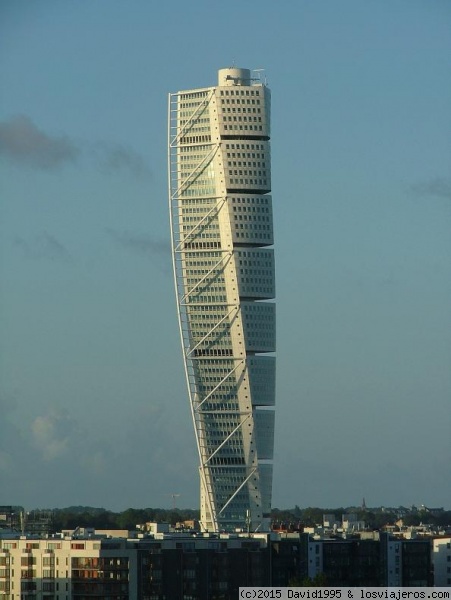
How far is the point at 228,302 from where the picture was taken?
17838 cm

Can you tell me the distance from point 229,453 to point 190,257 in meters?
17.6

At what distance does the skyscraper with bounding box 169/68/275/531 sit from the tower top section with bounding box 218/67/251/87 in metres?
4.09

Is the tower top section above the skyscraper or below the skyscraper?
above

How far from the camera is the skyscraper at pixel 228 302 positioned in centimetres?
17788

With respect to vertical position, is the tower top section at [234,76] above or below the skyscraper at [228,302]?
above

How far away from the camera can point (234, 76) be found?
184 meters

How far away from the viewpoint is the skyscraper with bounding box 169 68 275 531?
178m

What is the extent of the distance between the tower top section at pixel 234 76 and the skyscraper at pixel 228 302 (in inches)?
161

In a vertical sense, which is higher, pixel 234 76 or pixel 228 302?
pixel 234 76

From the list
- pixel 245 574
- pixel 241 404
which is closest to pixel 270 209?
pixel 241 404

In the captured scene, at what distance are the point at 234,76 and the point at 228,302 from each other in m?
21.3

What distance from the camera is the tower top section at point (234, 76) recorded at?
18425cm

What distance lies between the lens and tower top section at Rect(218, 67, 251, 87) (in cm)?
18425

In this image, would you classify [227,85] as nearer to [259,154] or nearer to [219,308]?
[259,154]
